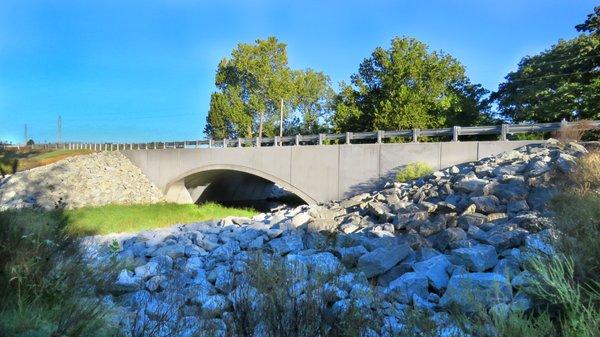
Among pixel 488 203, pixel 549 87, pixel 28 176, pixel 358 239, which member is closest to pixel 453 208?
pixel 488 203

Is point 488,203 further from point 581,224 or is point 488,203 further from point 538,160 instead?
point 581,224

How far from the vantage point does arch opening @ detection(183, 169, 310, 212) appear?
31.6 m

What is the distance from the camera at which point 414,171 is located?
58.1 feet

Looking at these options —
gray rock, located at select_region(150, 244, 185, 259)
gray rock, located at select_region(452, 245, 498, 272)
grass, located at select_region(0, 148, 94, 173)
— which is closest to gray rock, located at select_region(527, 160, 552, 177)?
gray rock, located at select_region(452, 245, 498, 272)

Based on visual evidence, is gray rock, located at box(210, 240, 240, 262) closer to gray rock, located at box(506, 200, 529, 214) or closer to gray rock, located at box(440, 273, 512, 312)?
gray rock, located at box(440, 273, 512, 312)

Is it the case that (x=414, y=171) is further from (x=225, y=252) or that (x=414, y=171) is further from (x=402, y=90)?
(x=402, y=90)

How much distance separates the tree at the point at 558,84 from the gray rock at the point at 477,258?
1875cm

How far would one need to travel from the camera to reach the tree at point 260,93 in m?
45.1

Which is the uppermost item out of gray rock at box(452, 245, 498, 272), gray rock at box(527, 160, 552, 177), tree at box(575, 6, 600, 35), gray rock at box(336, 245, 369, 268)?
tree at box(575, 6, 600, 35)

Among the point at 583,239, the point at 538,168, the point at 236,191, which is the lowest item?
the point at 236,191

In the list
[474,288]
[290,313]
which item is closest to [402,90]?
[474,288]

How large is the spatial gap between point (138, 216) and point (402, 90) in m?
17.5

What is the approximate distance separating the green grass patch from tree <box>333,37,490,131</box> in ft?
41.2

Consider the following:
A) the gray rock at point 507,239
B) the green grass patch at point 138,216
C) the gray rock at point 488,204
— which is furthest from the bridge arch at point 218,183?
the gray rock at point 507,239
